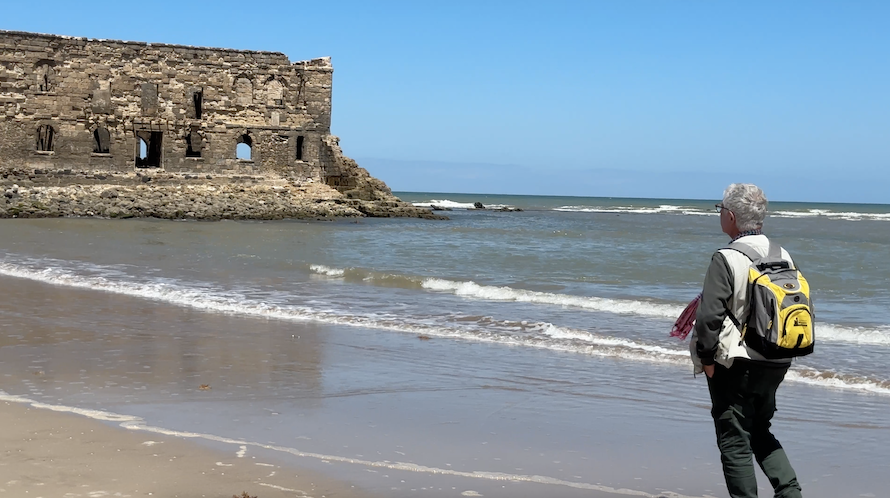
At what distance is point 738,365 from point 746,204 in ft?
2.23

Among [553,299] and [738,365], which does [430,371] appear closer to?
[738,365]

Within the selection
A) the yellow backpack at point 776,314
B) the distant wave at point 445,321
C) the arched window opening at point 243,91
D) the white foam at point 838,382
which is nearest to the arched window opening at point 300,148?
the arched window opening at point 243,91

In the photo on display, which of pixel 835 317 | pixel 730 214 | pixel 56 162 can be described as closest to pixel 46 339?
pixel 730 214

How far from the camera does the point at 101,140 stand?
37.7m

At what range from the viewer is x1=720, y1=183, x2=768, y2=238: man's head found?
4.10m

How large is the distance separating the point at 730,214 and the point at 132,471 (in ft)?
9.94

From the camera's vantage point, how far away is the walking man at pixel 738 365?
3920 mm

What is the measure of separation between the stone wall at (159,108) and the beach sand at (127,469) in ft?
102

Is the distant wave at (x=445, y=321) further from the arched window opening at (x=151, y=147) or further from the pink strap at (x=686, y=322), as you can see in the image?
the arched window opening at (x=151, y=147)

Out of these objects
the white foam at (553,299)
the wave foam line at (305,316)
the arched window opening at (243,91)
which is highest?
the arched window opening at (243,91)

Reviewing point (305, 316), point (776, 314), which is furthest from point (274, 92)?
point (776, 314)

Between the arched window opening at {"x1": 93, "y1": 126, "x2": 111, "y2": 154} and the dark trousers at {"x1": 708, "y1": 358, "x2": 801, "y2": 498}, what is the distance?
34.1 meters

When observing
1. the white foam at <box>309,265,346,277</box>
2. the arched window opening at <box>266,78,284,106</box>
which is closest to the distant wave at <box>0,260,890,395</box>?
the white foam at <box>309,265,346,277</box>

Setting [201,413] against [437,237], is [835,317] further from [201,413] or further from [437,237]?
[437,237]
